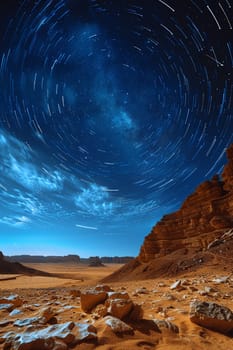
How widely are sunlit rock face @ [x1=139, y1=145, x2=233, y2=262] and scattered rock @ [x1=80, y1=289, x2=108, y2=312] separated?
23.4 m

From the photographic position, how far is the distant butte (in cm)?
2469

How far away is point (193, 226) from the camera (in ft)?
95.1

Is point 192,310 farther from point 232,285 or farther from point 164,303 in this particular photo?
point 232,285

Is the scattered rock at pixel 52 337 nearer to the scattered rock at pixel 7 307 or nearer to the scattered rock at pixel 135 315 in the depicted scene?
the scattered rock at pixel 135 315

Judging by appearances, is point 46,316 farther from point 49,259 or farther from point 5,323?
point 49,259

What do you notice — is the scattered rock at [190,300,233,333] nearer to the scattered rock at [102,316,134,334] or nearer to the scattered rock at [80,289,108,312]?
the scattered rock at [102,316,134,334]

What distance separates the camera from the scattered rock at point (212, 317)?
3.47 meters

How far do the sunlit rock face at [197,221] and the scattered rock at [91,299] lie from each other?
23.4 meters

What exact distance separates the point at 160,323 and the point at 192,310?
0.67m

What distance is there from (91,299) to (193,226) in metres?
27.5

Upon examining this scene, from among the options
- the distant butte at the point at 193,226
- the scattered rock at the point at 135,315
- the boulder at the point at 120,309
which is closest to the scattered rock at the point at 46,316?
the boulder at the point at 120,309

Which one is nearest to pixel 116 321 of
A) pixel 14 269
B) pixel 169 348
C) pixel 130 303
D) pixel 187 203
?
pixel 130 303

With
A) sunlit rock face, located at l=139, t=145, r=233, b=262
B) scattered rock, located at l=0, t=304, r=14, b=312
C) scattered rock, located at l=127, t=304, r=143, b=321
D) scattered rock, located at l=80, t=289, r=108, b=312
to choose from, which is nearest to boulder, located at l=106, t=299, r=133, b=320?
scattered rock, located at l=127, t=304, r=143, b=321

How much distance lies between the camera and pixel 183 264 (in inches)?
686
